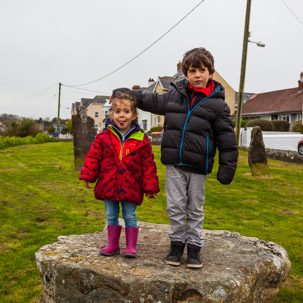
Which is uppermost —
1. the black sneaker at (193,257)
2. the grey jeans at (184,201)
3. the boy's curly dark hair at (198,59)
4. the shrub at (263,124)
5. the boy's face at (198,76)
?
the shrub at (263,124)

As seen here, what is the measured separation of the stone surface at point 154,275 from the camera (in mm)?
3215

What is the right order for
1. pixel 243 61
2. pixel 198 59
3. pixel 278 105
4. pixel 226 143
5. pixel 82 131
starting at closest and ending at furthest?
pixel 198 59
pixel 226 143
pixel 82 131
pixel 243 61
pixel 278 105

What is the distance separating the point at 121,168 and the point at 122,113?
56cm

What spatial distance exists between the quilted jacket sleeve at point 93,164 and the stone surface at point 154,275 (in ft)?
2.77

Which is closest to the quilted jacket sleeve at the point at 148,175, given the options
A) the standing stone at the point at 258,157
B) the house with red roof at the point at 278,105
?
the standing stone at the point at 258,157

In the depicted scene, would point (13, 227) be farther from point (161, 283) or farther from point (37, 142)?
point (37, 142)

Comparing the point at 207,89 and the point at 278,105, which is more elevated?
the point at 278,105

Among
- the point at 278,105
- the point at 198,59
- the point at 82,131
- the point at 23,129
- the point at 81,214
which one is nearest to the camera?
the point at 198,59

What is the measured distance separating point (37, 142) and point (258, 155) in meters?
19.8

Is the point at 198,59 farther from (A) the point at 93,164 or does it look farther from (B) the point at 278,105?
(B) the point at 278,105

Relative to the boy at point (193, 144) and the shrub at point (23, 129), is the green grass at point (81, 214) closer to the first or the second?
the boy at point (193, 144)

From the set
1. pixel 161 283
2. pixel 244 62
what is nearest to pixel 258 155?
pixel 244 62

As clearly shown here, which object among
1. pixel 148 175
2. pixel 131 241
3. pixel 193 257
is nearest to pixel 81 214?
pixel 131 241

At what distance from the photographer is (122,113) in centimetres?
362
